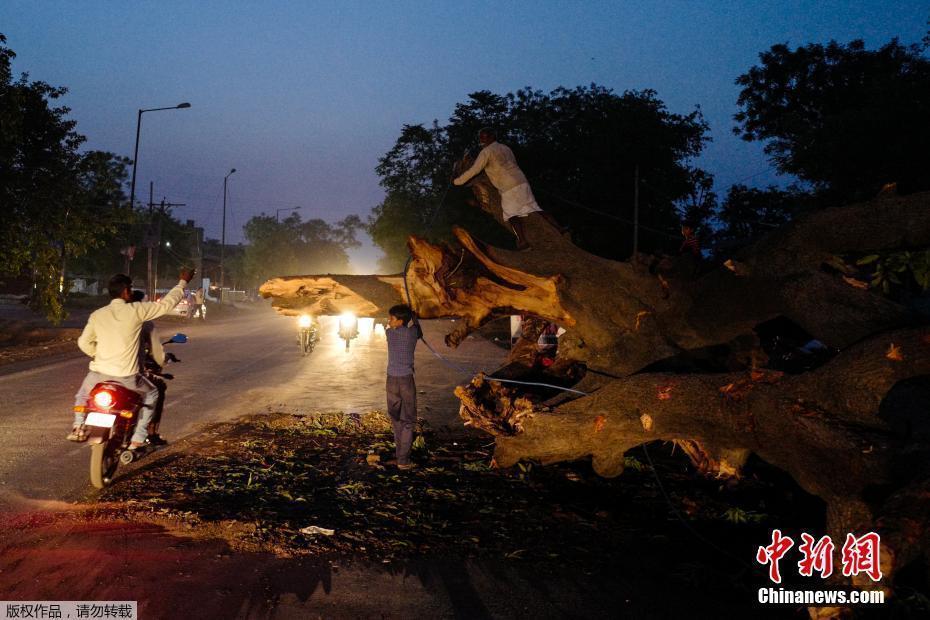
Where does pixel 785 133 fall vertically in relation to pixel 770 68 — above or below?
below

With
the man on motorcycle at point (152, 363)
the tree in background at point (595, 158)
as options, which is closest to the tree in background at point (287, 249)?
the tree in background at point (595, 158)

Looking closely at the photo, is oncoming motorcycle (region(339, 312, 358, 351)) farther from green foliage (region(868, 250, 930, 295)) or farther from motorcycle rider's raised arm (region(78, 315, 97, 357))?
green foliage (region(868, 250, 930, 295))

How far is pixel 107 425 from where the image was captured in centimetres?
586

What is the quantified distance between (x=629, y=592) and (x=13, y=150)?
61.1ft

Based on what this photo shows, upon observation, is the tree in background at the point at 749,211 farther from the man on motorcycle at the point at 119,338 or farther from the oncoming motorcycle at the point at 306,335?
the man on motorcycle at the point at 119,338

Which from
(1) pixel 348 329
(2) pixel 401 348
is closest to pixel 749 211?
(1) pixel 348 329

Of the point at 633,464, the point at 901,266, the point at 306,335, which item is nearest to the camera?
the point at 901,266

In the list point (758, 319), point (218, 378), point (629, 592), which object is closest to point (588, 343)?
point (758, 319)

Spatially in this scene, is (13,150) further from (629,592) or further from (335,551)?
(629,592)

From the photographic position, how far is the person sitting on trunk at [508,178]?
285 inches

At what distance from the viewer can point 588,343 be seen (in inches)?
283

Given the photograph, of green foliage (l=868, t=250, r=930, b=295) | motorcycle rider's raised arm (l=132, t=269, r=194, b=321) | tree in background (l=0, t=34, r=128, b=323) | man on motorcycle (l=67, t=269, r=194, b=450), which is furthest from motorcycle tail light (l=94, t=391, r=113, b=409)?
tree in background (l=0, t=34, r=128, b=323)

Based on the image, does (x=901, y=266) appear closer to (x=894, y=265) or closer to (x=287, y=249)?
(x=894, y=265)

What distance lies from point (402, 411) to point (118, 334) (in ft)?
9.59
